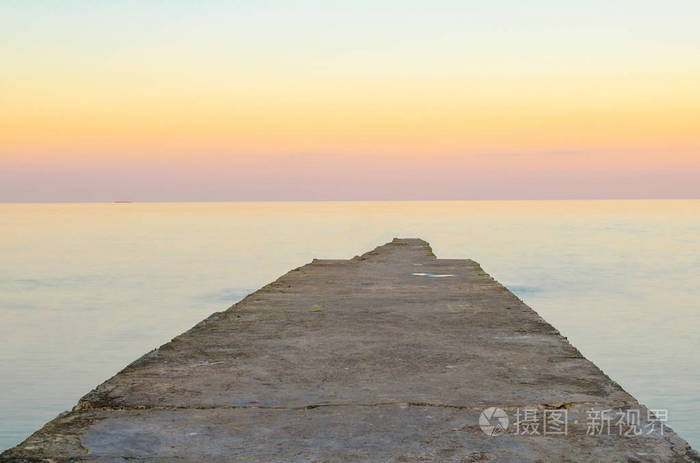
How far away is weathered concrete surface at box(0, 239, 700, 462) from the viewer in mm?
3141

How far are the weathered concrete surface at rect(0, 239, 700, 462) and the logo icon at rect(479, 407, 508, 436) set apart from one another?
0.16ft

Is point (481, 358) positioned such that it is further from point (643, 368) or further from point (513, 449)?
point (643, 368)

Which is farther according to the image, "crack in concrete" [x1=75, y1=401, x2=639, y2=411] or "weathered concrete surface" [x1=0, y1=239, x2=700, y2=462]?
"crack in concrete" [x1=75, y1=401, x2=639, y2=411]

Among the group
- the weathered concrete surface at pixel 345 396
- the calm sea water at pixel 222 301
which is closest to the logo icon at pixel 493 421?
the weathered concrete surface at pixel 345 396

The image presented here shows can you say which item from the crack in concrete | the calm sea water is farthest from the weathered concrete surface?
the calm sea water

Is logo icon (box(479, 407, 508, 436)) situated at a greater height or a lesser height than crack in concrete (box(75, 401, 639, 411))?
lesser

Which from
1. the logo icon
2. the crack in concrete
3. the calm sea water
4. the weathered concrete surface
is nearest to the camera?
the weathered concrete surface

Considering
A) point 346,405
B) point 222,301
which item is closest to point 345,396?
point 346,405

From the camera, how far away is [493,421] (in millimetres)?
3541

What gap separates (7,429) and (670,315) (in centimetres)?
1945

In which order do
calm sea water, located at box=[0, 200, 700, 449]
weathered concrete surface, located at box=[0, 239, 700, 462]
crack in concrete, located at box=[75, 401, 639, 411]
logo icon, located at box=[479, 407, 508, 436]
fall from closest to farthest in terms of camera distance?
weathered concrete surface, located at box=[0, 239, 700, 462] → logo icon, located at box=[479, 407, 508, 436] → crack in concrete, located at box=[75, 401, 639, 411] → calm sea water, located at box=[0, 200, 700, 449]

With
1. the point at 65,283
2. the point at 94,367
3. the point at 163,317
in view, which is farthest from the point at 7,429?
the point at 65,283

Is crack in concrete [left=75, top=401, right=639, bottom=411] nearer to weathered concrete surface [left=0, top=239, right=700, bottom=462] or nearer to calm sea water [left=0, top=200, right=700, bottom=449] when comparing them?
weathered concrete surface [left=0, top=239, right=700, bottom=462]

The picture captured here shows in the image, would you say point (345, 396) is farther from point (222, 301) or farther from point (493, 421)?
point (222, 301)
